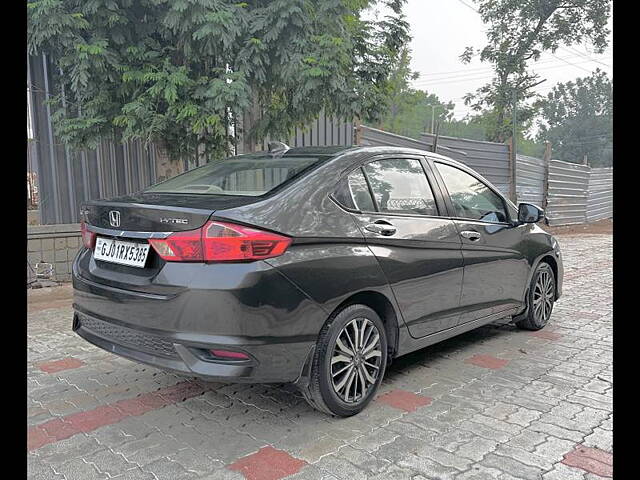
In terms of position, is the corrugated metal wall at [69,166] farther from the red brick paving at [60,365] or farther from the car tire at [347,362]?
the car tire at [347,362]

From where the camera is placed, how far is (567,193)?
1614cm

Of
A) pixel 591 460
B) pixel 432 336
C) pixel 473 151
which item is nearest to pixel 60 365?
pixel 432 336

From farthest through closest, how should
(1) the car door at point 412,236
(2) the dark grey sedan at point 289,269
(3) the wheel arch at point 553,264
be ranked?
1. (3) the wheel arch at point 553,264
2. (1) the car door at point 412,236
3. (2) the dark grey sedan at point 289,269

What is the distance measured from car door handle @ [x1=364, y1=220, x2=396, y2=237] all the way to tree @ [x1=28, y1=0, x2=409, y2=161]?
298cm

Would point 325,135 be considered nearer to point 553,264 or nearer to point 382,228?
point 553,264

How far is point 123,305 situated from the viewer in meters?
2.83

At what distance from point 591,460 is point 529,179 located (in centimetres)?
1260

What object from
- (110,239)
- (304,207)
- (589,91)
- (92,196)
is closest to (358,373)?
Result: (304,207)

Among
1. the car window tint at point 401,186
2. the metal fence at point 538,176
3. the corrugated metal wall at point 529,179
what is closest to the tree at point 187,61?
the car window tint at point 401,186

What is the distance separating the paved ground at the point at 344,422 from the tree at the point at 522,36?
1751 centimetres

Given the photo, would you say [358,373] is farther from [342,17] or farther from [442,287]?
[342,17]

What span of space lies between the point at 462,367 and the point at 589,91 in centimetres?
7696

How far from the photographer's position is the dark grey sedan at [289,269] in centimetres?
258
